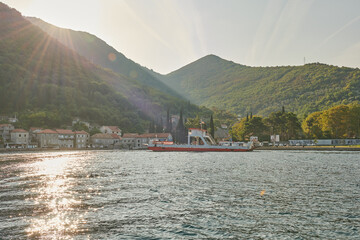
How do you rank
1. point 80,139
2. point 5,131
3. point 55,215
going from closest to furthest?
point 55,215
point 5,131
point 80,139

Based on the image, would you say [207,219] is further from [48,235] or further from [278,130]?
[278,130]

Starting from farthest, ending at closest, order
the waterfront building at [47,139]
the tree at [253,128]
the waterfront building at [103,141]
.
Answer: the waterfront building at [103,141]
the waterfront building at [47,139]
the tree at [253,128]

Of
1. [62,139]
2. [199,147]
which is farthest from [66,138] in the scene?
[199,147]

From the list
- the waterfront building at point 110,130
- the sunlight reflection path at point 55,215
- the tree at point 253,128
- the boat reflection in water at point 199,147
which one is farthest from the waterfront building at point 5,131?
the sunlight reflection path at point 55,215

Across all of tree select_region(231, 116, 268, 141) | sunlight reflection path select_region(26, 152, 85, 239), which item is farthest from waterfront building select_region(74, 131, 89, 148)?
sunlight reflection path select_region(26, 152, 85, 239)

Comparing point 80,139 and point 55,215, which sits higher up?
point 80,139

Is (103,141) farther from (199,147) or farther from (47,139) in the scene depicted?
(199,147)

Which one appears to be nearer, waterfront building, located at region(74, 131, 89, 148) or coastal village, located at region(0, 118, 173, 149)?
coastal village, located at region(0, 118, 173, 149)

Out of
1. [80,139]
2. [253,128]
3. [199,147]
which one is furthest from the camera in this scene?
[80,139]

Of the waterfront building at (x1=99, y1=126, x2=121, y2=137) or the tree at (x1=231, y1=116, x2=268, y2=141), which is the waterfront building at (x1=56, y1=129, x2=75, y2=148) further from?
the tree at (x1=231, y1=116, x2=268, y2=141)

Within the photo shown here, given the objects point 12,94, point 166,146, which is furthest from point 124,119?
point 166,146

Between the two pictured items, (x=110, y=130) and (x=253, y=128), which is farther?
(x=110, y=130)

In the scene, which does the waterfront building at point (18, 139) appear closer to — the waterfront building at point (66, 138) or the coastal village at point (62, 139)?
the coastal village at point (62, 139)

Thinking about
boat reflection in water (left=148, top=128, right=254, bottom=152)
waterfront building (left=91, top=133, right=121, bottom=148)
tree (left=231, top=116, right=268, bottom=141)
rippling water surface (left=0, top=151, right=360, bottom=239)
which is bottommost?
rippling water surface (left=0, top=151, right=360, bottom=239)
